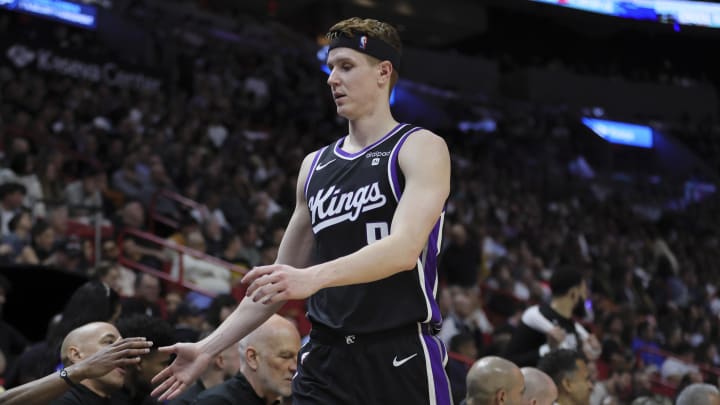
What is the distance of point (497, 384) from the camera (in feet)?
15.4

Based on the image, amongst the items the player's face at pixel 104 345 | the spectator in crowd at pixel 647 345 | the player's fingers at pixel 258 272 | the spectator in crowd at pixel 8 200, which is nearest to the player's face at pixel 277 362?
the player's face at pixel 104 345

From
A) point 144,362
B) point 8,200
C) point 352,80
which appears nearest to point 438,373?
point 352,80

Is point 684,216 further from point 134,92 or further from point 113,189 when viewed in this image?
point 113,189

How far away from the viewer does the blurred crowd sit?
25.3 ft

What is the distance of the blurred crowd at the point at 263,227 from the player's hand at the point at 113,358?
1.31m

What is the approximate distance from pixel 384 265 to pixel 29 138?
10216 mm

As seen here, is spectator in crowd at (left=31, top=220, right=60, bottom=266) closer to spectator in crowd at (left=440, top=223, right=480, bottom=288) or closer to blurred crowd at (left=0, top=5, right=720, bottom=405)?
blurred crowd at (left=0, top=5, right=720, bottom=405)

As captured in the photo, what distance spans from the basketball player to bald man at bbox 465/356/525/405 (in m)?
1.62

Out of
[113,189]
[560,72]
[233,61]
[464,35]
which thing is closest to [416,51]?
[464,35]

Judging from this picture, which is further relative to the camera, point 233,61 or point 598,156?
point 598,156

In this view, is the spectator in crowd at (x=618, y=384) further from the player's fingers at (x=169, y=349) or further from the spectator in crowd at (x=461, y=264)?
the player's fingers at (x=169, y=349)

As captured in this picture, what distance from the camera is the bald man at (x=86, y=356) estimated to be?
4.47 metres

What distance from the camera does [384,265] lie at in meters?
2.78

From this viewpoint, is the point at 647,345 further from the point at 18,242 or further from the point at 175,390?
the point at 175,390
